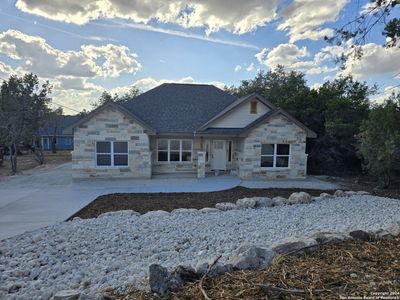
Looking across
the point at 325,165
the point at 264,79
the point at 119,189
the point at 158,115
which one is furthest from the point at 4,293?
the point at 264,79

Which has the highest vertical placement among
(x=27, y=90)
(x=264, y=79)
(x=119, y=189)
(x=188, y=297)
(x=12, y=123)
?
(x=264, y=79)

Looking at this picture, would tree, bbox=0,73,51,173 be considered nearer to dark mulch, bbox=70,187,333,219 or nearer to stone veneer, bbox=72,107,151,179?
stone veneer, bbox=72,107,151,179

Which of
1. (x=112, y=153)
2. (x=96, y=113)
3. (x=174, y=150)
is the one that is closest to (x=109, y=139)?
(x=112, y=153)

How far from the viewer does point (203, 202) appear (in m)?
9.66

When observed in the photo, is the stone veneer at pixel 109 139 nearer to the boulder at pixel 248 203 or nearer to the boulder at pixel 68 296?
the boulder at pixel 248 203

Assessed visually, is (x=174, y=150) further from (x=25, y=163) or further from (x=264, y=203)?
(x=25, y=163)

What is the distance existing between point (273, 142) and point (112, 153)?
937cm

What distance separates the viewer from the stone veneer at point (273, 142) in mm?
14781

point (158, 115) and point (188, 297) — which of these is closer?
point (188, 297)

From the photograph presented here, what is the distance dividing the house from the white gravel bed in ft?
21.8

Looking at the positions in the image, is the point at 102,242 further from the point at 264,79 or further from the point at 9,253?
the point at 264,79

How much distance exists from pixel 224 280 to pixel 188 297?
47cm

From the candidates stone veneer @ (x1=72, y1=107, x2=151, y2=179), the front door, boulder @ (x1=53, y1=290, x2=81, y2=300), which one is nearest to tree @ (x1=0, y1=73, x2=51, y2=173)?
stone veneer @ (x1=72, y1=107, x2=151, y2=179)

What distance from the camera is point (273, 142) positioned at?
49.3 feet
